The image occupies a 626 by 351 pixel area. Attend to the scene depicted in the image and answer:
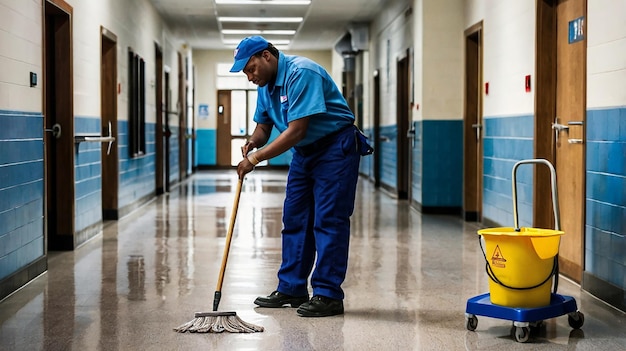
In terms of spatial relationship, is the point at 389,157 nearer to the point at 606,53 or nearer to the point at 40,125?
the point at 40,125

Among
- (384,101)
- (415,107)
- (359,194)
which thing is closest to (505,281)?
(415,107)

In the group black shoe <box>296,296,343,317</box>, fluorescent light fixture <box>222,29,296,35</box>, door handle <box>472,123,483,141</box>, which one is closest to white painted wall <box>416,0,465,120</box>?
door handle <box>472,123,483,141</box>

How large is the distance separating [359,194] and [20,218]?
7.90 metres

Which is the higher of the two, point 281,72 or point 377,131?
point 281,72

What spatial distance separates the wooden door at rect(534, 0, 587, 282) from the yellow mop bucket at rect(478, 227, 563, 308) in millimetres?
1310

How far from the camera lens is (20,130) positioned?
205 inches

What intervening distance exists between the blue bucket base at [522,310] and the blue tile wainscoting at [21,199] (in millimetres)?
2597

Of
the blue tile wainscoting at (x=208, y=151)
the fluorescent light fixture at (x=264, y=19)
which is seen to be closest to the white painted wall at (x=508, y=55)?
the fluorescent light fixture at (x=264, y=19)

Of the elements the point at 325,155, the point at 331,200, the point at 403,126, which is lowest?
the point at 331,200

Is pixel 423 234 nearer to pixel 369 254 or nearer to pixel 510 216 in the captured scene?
pixel 510 216

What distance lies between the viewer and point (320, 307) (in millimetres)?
4219

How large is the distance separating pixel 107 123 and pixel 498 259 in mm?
5934

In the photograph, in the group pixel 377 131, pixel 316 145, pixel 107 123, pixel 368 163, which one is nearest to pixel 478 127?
pixel 107 123

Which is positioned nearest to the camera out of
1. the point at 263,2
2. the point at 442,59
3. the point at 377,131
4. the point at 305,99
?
the point at 305,99
